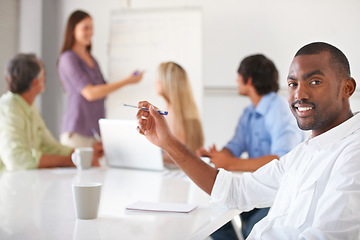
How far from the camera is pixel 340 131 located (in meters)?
1.04

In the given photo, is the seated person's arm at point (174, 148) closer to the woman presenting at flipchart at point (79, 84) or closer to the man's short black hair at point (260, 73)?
the man's short black hair at point (260, 73)

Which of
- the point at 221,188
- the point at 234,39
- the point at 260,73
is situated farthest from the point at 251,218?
the point at 234,39

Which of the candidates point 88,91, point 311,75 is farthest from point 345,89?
point 88,91

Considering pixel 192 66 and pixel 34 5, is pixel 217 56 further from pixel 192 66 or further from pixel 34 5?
pixel 34 5

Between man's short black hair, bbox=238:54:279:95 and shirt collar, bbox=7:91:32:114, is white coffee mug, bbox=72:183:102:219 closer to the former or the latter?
shirt collar, bbox=7:91:32:114

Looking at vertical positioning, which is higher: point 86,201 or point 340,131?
point 340,131

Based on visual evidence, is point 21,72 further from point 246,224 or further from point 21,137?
point 246,224

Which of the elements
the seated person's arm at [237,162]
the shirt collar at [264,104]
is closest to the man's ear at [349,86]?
the seated person's arm at [237,162]

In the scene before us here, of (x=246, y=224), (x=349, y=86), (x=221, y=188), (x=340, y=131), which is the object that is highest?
(x=349, y=86)

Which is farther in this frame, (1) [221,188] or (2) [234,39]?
(2) [234,39]

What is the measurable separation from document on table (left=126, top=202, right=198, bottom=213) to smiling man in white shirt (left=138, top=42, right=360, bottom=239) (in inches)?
7.8

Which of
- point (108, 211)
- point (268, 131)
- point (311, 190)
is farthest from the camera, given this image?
point (268, 131)

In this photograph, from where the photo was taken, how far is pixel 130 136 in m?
1.91

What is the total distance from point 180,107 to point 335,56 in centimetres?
151
